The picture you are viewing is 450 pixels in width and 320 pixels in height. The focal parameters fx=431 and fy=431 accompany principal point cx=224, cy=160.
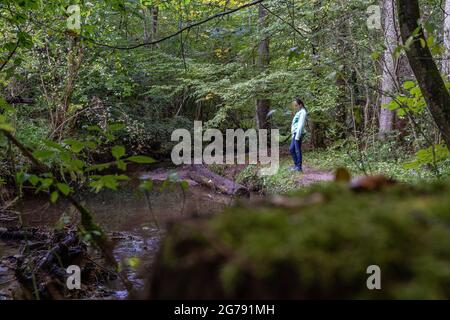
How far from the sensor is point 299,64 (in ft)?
43.9

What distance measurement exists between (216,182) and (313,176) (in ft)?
9.79

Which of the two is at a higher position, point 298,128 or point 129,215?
point 298,128

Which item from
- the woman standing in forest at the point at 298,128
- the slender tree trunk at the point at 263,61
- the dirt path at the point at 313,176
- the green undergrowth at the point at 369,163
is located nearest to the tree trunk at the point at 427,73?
the green undergrowth at the point at 369,163

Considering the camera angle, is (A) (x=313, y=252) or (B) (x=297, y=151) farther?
(B) (x=297, y=151)

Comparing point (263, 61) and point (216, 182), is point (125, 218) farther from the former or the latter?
point (263, 61)

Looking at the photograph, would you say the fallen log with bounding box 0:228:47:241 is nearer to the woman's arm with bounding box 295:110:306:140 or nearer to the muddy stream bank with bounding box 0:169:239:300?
the muddy stream bank with bounding box 0:169:239:300

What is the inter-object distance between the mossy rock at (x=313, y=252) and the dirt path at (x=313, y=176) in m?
9.12

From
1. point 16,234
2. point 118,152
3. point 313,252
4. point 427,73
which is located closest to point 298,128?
point 16,234

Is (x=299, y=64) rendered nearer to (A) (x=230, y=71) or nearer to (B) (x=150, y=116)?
(A) (x=230, y=71)

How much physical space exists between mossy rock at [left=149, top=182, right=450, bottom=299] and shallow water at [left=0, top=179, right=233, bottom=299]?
396cm

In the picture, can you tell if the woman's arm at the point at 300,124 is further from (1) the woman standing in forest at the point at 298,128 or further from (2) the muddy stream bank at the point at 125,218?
(2) the muddy stream bank at the point at 125,218

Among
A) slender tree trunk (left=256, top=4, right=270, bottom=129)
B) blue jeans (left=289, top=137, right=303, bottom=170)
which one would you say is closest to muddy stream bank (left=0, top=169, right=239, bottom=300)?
blue jeans (left=289, top=137, right=303, bottom=170)

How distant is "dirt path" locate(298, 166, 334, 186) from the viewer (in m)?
10.1

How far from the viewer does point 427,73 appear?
9.00 feet
